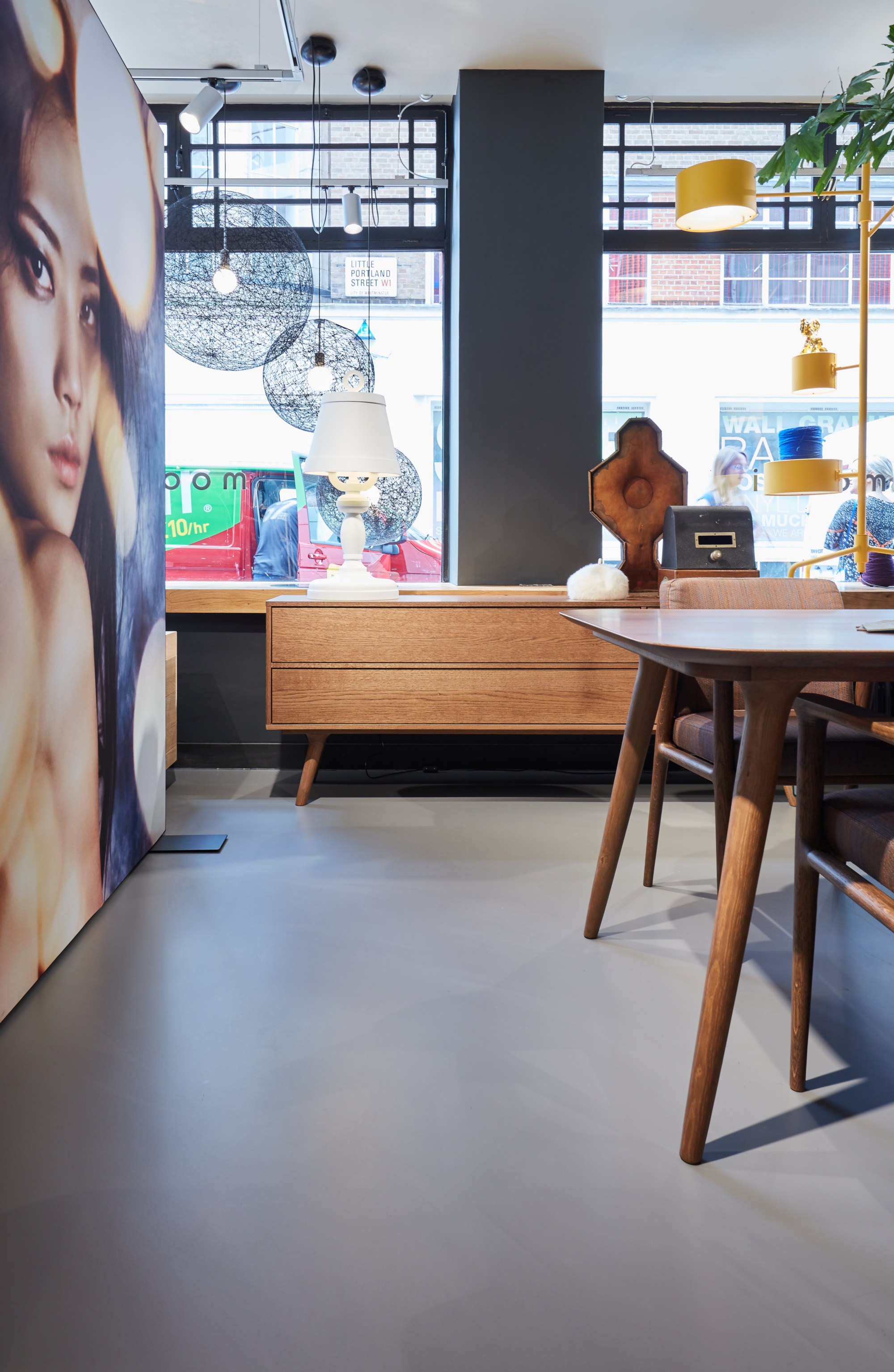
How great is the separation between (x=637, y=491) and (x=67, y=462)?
235 cm

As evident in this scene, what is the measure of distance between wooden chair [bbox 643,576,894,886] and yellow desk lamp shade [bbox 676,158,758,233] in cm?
125

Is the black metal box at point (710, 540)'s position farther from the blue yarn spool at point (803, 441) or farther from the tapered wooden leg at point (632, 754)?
the tapered wooden leg at point (632, 754)

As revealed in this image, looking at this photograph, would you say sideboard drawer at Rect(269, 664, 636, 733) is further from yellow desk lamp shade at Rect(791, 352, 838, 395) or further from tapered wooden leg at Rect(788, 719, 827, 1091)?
tapered wooden leg at Rect(788, 719, 827, 1091)

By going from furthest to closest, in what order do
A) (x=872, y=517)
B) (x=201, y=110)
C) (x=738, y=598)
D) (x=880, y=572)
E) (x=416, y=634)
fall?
(x=872, y=517) → (x=880, y=572) → (x=201, y=110) → (x=416, y=634) → (x=738, y=598)

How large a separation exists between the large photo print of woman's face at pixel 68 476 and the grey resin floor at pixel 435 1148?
27cm

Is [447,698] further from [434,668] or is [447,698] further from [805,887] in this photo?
[805,887]

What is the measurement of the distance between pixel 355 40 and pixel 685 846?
350cm

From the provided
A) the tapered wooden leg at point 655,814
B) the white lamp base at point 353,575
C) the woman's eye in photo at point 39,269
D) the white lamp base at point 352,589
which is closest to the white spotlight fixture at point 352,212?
the white lamp base at point 353,575

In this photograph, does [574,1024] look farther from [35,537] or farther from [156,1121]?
[35,537]

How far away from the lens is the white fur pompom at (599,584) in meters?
3.55

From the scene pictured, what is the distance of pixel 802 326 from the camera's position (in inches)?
133

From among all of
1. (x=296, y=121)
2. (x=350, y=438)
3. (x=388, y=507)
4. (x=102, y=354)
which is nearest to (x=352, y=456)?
(x=350, y=438)

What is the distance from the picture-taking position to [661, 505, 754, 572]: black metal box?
11.0ft

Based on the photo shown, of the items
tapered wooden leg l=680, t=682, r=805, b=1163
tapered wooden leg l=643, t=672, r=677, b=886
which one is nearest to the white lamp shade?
tapered wooden leg l=643, t=672, r=677, b=886
